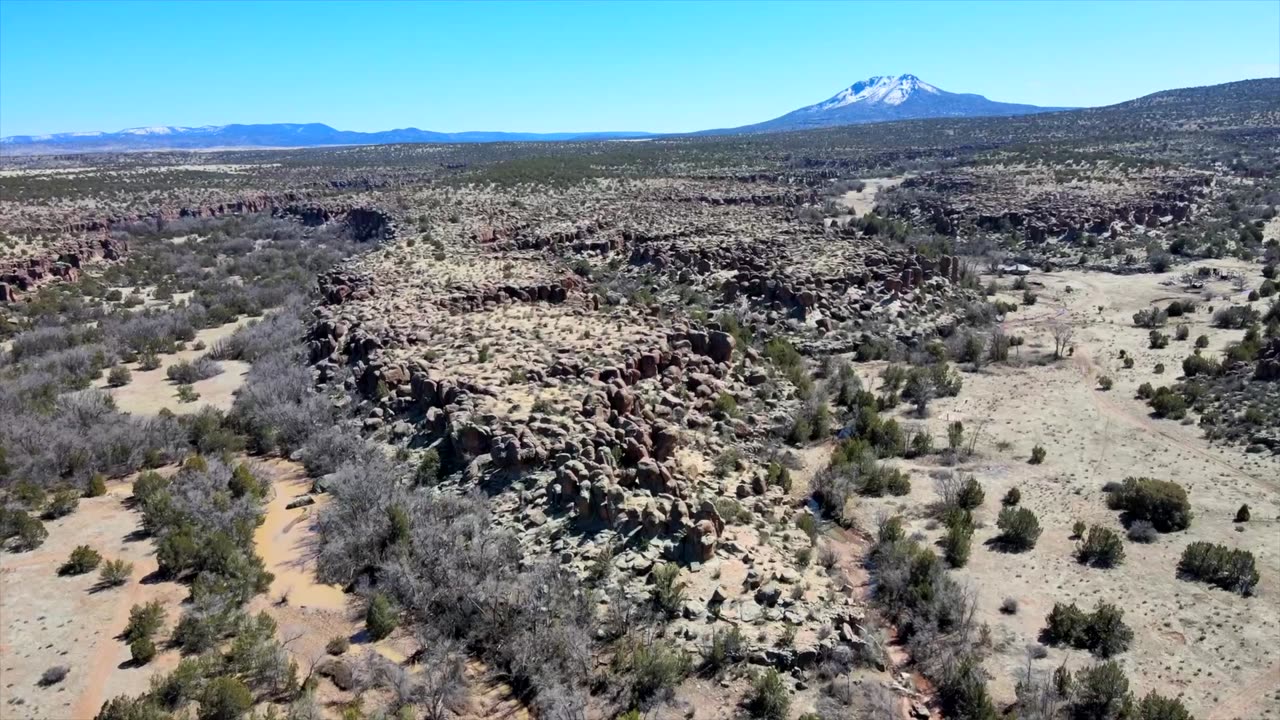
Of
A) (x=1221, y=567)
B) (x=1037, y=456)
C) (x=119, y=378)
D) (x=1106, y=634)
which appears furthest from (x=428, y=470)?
(x=1221, y=567)

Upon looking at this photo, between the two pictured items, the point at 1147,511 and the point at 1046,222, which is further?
the point at 1046,222

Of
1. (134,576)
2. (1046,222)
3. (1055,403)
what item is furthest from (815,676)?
(1046,222)

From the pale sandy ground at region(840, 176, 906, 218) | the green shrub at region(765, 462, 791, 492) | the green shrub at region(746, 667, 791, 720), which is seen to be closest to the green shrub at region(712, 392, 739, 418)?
the green shrub at region(765, 462, 791, 492)

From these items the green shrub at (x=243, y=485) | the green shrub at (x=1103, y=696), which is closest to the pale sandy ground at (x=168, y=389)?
the green shrub at (x=243, y=485)

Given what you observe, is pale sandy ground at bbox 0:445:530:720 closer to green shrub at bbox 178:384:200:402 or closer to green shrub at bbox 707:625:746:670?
green shrub at bbox 707:625:746:670

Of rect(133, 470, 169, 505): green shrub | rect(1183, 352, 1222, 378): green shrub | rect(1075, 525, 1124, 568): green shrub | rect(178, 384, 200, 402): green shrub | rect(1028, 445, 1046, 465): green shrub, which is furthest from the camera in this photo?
rect(1183, 352, 1222, 378): green shrub

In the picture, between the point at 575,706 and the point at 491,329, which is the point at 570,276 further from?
the point at 575,706
